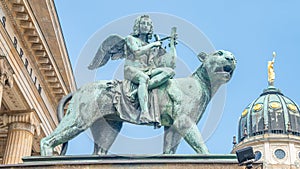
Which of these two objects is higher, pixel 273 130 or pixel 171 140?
pixel 273 130

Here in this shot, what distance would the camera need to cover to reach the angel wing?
14000 millimetres

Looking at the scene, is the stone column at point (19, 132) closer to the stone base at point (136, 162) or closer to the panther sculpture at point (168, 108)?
the panther sculpture at point (168, 108)

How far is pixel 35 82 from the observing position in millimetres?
40844

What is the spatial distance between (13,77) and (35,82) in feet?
18.9

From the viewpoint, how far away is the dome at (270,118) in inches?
4479

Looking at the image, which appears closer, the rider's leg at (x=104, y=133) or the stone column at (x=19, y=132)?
the rider's leg at (x=104, y=133)

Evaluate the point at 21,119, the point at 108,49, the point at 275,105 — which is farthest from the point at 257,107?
the point at 108,49

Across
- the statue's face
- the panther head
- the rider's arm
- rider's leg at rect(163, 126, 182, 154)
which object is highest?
the statue's face

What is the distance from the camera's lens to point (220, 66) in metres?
13.1

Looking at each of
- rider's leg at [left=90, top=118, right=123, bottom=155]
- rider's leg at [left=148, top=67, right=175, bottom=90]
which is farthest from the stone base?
rider's leg at [left=148, top=67, right=175, bottom=90]

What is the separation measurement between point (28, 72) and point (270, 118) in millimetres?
81780

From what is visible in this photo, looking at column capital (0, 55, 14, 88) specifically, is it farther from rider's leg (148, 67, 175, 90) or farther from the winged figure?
rider's leg (148, 67, 175, 90)

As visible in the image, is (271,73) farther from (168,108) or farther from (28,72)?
(168,108)

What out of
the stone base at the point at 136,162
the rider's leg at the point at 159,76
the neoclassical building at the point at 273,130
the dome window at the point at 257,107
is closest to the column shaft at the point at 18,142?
the rider's leg at the point at 159,76
